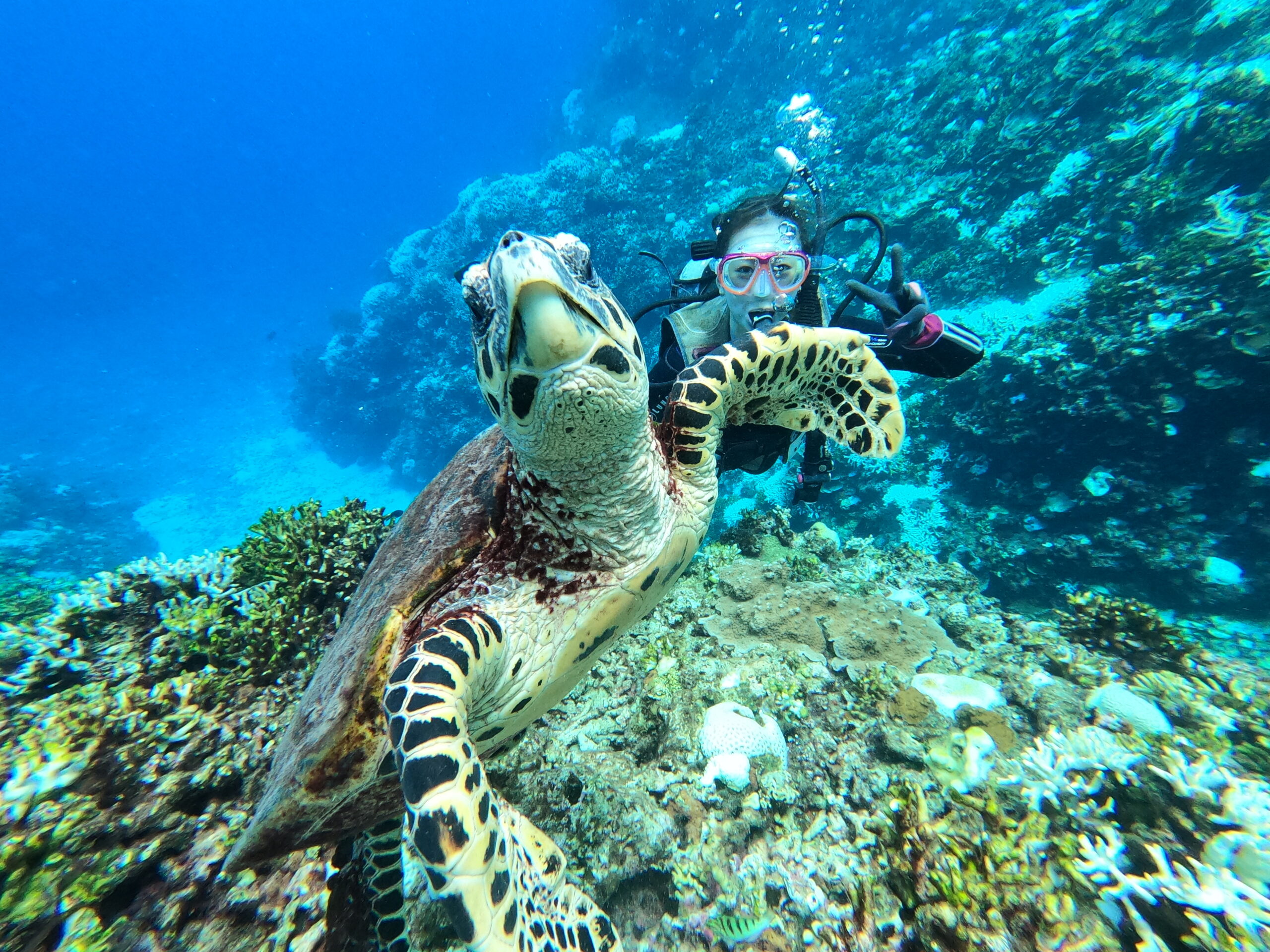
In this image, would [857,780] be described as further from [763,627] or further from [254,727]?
[254,727]

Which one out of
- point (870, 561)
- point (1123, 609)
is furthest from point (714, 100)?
point (1123, 609)

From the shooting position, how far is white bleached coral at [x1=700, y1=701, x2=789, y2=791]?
2.45 m

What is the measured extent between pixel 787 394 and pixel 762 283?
1150 millimetres

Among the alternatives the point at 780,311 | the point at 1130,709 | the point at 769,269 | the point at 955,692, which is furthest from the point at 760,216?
the point at 1130,709

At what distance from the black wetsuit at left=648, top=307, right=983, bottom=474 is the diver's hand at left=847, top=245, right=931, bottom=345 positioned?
0.29ft

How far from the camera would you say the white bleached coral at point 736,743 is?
96.5 inches


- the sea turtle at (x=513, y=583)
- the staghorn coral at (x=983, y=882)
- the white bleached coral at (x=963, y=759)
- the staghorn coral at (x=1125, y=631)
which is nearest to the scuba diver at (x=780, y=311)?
the sea turtle at (x=513, y=583)

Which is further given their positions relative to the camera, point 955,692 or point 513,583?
point 955,692

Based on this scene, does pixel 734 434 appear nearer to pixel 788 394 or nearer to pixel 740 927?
pixel 788 394

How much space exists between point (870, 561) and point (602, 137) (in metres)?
31.9

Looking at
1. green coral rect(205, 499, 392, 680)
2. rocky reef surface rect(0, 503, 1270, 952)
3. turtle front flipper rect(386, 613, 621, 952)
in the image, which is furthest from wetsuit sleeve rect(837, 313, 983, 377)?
green coral rect(205, 499, 392, 680)

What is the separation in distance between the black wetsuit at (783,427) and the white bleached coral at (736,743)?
162 centimetres

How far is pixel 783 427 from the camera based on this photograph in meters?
3.23

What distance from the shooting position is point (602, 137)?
2875 cm
